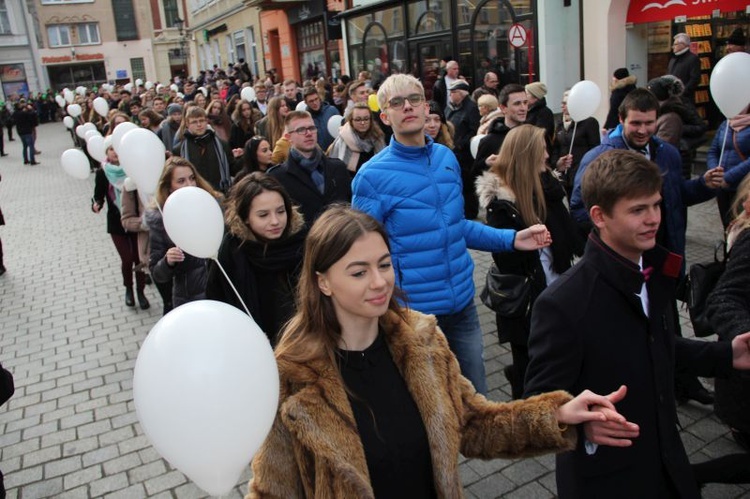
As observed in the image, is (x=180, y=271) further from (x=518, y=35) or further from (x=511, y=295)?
(x=518, y=35)

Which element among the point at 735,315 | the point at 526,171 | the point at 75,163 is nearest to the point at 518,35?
the point at 75,163

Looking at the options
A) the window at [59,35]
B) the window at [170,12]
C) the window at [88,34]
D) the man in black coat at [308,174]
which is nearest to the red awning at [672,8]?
the man in black coat at [308,174]

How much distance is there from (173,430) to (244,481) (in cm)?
246

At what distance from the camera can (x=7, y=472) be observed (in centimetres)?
419

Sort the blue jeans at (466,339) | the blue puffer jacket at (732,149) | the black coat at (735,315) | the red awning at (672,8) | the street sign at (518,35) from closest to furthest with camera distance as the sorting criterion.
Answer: the black coat at (735,315) < the blue jeans at (466,339) < the blue puffer jacket at (732,149) < the red awning at (672,8) < the street sign at (518,35)

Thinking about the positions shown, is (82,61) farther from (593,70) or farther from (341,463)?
(341,463)

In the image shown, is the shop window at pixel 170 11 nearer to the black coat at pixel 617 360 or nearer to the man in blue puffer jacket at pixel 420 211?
the man in blue puffer jacket at pixel 420 211

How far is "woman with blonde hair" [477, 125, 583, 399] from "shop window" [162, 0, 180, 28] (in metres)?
53.9

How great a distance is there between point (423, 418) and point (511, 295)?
1898 millimetres

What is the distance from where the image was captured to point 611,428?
1830 millimetres

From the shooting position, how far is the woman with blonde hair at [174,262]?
14.8 ft

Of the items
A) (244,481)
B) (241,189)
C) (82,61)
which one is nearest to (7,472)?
(244,481)

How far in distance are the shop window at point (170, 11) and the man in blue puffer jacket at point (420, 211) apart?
54.0m

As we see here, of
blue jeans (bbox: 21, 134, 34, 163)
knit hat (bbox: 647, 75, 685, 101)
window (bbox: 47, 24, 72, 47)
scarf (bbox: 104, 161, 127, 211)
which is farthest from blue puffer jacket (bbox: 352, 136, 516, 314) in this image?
window (bbox: 47, 24, 72, 47)
